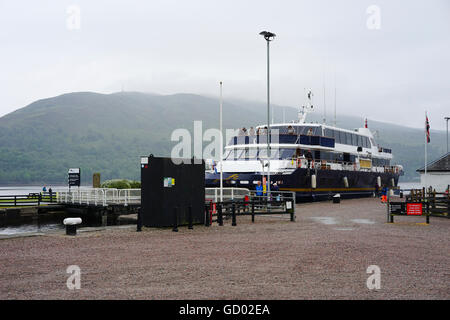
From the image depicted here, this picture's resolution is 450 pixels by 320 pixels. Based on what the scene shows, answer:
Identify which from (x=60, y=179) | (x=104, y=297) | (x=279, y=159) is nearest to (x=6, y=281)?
(x=104, y=297)

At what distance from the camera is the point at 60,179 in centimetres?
16412

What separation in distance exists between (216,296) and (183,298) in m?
0.49

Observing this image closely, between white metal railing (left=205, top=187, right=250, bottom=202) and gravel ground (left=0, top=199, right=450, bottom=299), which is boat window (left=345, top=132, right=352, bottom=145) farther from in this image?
gravel ground (left=0, top=199, right=450, bottom=299)

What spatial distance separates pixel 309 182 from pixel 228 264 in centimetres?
2714

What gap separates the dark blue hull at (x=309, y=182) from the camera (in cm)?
3381

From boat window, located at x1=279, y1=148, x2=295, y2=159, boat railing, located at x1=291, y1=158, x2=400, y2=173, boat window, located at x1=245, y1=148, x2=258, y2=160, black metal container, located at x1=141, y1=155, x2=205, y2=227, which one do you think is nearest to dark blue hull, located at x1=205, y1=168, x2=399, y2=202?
boat railing, located at x1=291, y1=158, x2=400, y2=173

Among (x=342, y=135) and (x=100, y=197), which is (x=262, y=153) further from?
(x=100, y=197)

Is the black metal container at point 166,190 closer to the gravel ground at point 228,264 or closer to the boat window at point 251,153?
the gravel ground at point 228,264

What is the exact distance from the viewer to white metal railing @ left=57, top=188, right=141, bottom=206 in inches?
1031

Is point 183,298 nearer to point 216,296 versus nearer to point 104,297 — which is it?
point 216,296

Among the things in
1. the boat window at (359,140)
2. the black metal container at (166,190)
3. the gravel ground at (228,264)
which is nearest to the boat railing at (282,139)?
the boat window at (359,140)

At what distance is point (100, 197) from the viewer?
29000 mm

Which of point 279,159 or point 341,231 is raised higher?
point 279,159

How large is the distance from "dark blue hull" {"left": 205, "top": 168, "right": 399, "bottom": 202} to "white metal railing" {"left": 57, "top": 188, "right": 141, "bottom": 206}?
25.3 feet
